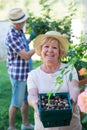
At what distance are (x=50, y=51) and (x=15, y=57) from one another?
4.41ft

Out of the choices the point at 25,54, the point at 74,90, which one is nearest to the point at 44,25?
the point at 25,54

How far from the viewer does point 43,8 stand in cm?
488

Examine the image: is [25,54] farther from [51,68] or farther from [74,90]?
[74,90]

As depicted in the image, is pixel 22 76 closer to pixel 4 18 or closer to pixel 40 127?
pixel 40 127

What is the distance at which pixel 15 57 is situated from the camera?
12.2ft

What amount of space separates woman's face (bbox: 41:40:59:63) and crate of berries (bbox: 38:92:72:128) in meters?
0.40

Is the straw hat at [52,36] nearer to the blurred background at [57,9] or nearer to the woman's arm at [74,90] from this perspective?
the woman's arm at [74,90]

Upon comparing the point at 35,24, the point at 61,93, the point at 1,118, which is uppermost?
the point at 35,24

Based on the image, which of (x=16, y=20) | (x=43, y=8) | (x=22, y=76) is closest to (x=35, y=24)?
(x=16, y=20)

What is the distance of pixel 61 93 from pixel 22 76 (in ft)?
5.31

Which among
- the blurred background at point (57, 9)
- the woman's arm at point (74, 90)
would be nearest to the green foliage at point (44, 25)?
the blurred background at point (57, 9)

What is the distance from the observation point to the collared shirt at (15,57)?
3.64m

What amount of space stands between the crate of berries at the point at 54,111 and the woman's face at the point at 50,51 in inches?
15.8

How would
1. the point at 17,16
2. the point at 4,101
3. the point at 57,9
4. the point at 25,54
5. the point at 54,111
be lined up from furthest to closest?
the point at 57,9
the point at 4,101
the point at 17,16
the point at 25,54
the point at 54,111
